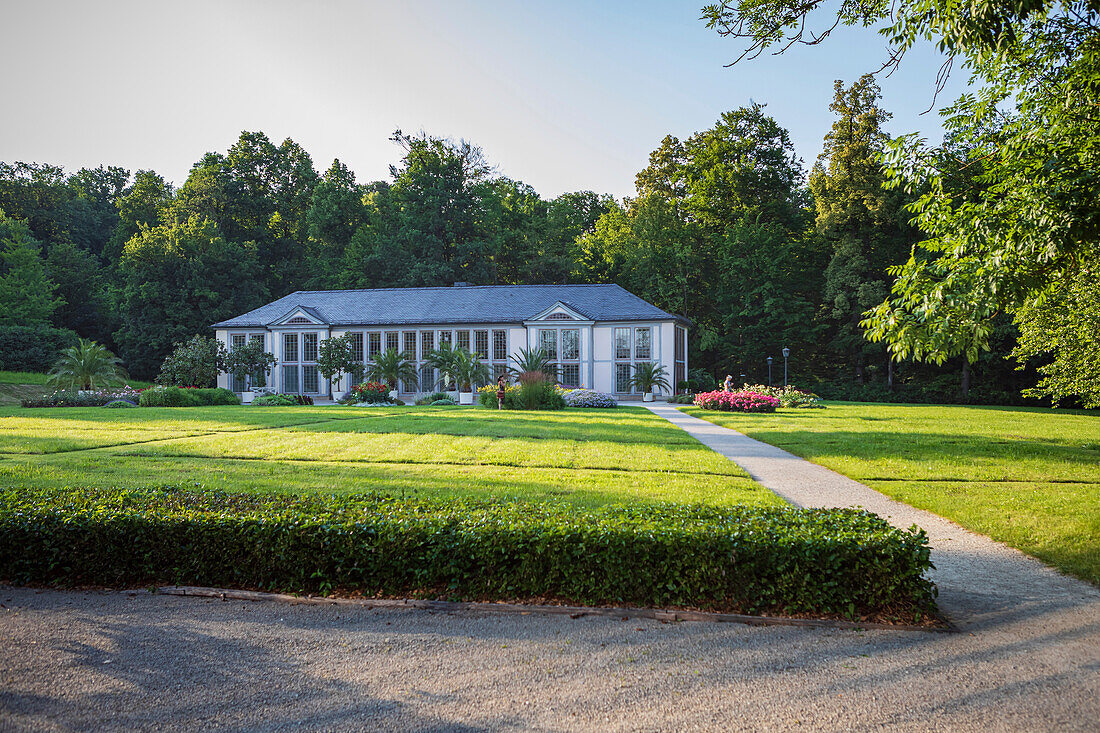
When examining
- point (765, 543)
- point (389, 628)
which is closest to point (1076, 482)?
point (765, 543)

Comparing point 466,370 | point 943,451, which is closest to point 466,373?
point 466,370

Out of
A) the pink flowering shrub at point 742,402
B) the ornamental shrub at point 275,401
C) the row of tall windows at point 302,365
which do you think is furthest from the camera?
the row of tall windows at point 302,365

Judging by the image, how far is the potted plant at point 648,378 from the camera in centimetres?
3294

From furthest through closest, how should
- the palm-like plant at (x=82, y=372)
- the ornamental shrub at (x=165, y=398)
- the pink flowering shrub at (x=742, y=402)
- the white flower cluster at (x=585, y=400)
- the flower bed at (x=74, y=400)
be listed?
the palm-like plant at (x=82, y=372)
the flower bed at (x=74, y=400)
the ornamental shrub at (x=165, y=398)
the white flower cluster at (x=585, y=400)
the pink flowering shrub at (x=742, y=402)

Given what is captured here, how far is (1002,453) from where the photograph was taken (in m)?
11.9

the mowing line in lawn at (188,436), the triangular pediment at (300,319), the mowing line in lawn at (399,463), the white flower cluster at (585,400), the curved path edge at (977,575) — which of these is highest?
the triangular pediment at (300,319)

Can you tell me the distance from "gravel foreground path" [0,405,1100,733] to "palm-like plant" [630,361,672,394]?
28066 millimetres

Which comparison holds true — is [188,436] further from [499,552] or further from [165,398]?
[165,398]

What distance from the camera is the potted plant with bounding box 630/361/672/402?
32.9 m

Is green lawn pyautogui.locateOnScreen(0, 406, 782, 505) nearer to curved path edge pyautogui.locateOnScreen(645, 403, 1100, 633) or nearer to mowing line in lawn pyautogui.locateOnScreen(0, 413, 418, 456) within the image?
mowing line in lawn pyautogui.locateOnScreen(0, 413, 418, 456)

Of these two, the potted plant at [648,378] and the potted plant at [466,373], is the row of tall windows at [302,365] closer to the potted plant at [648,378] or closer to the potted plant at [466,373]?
the potted plant at [466,373]

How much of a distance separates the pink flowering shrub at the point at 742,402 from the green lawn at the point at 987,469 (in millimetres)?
4690

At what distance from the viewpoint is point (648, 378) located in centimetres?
3297

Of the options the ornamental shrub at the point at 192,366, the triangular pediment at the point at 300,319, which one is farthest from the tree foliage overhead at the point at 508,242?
the triangular pediment at the point at 300,319
